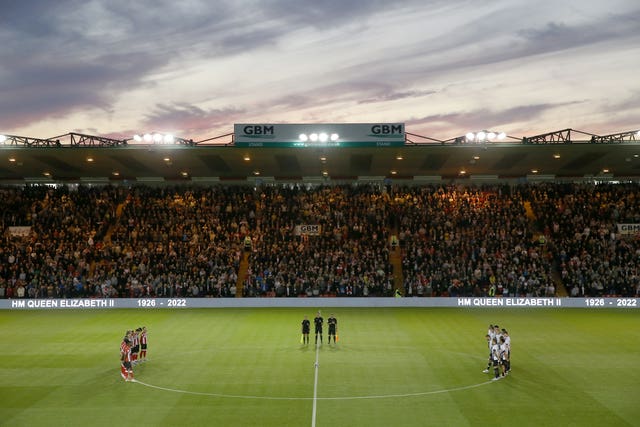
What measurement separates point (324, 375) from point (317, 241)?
96.0ft

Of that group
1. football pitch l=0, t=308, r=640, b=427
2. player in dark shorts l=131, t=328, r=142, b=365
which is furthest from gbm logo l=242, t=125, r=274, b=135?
player in dark shorts l=131, t=328, r=142, b=365

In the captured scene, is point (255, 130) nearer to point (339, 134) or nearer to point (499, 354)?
point (339, 134)

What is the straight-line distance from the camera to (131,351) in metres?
22.7

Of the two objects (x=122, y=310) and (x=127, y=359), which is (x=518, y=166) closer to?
(x=122, y=310)

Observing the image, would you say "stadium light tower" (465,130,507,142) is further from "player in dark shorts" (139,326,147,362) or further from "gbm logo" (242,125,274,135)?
"player in dark shorts" (139,326,147,362)

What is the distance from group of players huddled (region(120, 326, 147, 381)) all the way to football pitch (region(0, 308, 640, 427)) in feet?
1.29

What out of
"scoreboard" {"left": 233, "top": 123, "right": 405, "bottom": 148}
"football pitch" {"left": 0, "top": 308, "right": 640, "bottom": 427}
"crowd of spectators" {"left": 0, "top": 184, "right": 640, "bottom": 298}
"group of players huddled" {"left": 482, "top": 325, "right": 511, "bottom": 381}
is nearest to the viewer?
"football pitch" {"left": 0, "top": 308, "right": 640, "bottom": 427}

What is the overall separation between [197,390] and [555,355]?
1522cm

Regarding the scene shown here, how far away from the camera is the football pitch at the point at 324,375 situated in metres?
17.0

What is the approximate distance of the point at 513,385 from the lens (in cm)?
2031

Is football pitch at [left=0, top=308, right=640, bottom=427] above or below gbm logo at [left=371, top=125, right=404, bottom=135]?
below

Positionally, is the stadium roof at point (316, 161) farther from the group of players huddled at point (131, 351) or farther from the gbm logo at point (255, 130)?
the group of players huddled at point (131, 351)

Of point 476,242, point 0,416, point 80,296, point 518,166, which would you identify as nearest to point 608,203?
point 518,166

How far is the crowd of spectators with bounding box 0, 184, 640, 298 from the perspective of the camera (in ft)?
149
